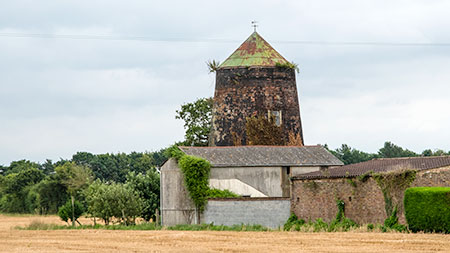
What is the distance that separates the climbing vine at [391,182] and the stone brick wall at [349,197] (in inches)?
8.1

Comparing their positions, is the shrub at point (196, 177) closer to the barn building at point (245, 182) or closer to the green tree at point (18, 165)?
the barn building at point (245, 182)

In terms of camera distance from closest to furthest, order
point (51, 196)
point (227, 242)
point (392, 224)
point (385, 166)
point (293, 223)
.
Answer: point (227, 242), point (392, 224), point (385, 166), point (293, 223), point (51, 196)

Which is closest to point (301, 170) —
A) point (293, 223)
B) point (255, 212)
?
point (255, 212)

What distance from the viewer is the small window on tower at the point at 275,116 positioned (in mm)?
62625

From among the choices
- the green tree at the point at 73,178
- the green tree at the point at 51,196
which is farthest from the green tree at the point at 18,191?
the green tree at the point at 73,178

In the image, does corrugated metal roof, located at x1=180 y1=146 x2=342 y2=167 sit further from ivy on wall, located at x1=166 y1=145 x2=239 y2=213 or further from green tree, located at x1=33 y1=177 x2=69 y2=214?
green tree, located at x1=33 y1=177 x2=69 y2=214

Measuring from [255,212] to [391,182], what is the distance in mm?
9087

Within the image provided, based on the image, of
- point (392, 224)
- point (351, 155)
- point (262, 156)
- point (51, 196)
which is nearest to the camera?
point (392, 224)

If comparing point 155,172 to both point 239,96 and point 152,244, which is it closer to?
point 239,96

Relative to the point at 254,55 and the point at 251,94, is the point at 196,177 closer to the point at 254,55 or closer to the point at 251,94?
the point at 251,94

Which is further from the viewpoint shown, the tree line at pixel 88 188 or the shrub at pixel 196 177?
the tree line at pixel 88 188

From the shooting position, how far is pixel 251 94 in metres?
62.4

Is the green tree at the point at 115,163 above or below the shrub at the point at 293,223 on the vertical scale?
above

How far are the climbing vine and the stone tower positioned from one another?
19316mm
